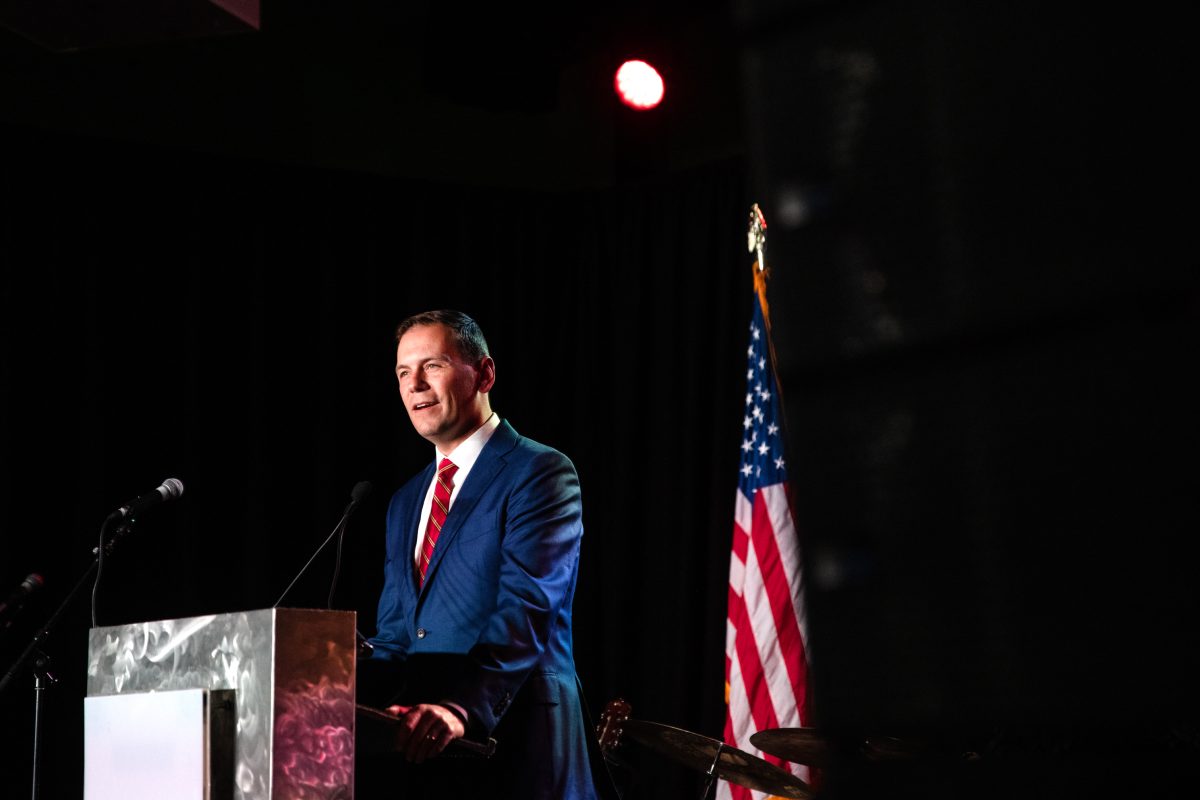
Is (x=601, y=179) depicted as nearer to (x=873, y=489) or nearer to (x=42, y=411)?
(x=42, y=411)

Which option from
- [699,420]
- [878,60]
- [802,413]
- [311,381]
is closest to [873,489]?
[802,413]

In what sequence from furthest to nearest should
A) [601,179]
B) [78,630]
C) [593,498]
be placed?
1. [601,179]
2. [593,498]
3. [78,630]

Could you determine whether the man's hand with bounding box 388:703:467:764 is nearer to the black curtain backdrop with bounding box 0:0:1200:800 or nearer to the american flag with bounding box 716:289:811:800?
the black curtain backdrop with bounding box 0:0:1200:800

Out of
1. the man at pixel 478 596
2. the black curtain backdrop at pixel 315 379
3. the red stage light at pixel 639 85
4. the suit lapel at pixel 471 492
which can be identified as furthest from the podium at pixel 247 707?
the red stage light at pixel 639 85

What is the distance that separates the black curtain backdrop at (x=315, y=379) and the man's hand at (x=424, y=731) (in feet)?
8.94

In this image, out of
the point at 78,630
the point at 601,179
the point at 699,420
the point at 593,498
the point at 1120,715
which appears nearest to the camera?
the point at 1120,715

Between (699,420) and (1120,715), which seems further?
(699,420)

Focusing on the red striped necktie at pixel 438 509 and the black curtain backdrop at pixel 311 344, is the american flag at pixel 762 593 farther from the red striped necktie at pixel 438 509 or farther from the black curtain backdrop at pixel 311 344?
the red striped necktie at pixel 438 509

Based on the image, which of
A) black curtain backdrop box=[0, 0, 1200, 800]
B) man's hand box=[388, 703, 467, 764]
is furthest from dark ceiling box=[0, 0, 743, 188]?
Answer: man's hand box=[388, 703, 467, 764]

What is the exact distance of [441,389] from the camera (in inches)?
118

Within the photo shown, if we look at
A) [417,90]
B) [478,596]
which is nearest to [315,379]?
[417,90]

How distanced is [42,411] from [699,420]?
2506 millimetres

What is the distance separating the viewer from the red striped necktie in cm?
288

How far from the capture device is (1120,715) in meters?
0.51
